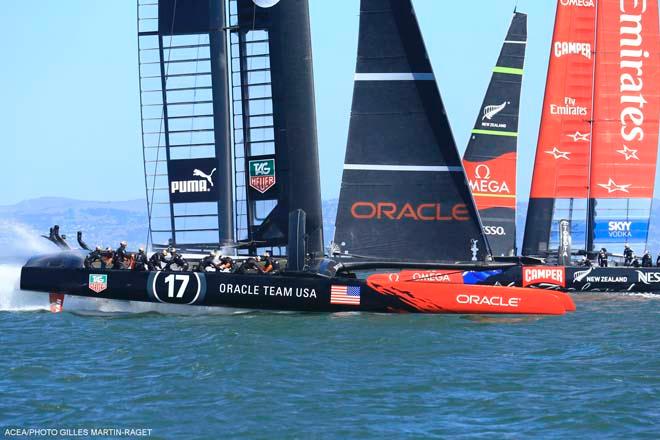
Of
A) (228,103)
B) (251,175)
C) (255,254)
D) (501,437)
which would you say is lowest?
(501,437)

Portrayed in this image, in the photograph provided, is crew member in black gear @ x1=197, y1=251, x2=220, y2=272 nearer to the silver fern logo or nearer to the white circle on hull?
the white circle on hull

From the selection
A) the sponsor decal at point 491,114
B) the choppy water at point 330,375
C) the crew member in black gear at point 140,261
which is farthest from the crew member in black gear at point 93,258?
the sponsor decal at point 491,114

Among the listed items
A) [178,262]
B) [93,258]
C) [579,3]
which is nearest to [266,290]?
[178,262]

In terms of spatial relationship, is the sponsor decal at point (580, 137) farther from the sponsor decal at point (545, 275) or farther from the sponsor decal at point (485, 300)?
the sponsor decal at point (485, 300)

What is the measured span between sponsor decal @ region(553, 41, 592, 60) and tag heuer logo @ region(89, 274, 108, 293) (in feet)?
51.2

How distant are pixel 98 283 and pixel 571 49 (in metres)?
16.0

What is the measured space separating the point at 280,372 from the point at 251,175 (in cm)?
800

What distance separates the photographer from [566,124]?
2977cm

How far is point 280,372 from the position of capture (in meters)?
14.2

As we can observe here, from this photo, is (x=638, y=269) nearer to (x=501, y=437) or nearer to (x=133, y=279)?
(x=133, y=279)

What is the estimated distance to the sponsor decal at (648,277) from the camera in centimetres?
2539

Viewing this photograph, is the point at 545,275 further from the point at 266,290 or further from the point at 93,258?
the point at 93,258

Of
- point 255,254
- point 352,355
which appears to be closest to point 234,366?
point 352,355

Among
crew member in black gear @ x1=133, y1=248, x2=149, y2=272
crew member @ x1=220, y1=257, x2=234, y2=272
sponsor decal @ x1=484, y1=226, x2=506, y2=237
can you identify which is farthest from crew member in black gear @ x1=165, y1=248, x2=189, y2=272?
sponsor decal @ x1=484, y1=226, x2=506, y2=237
